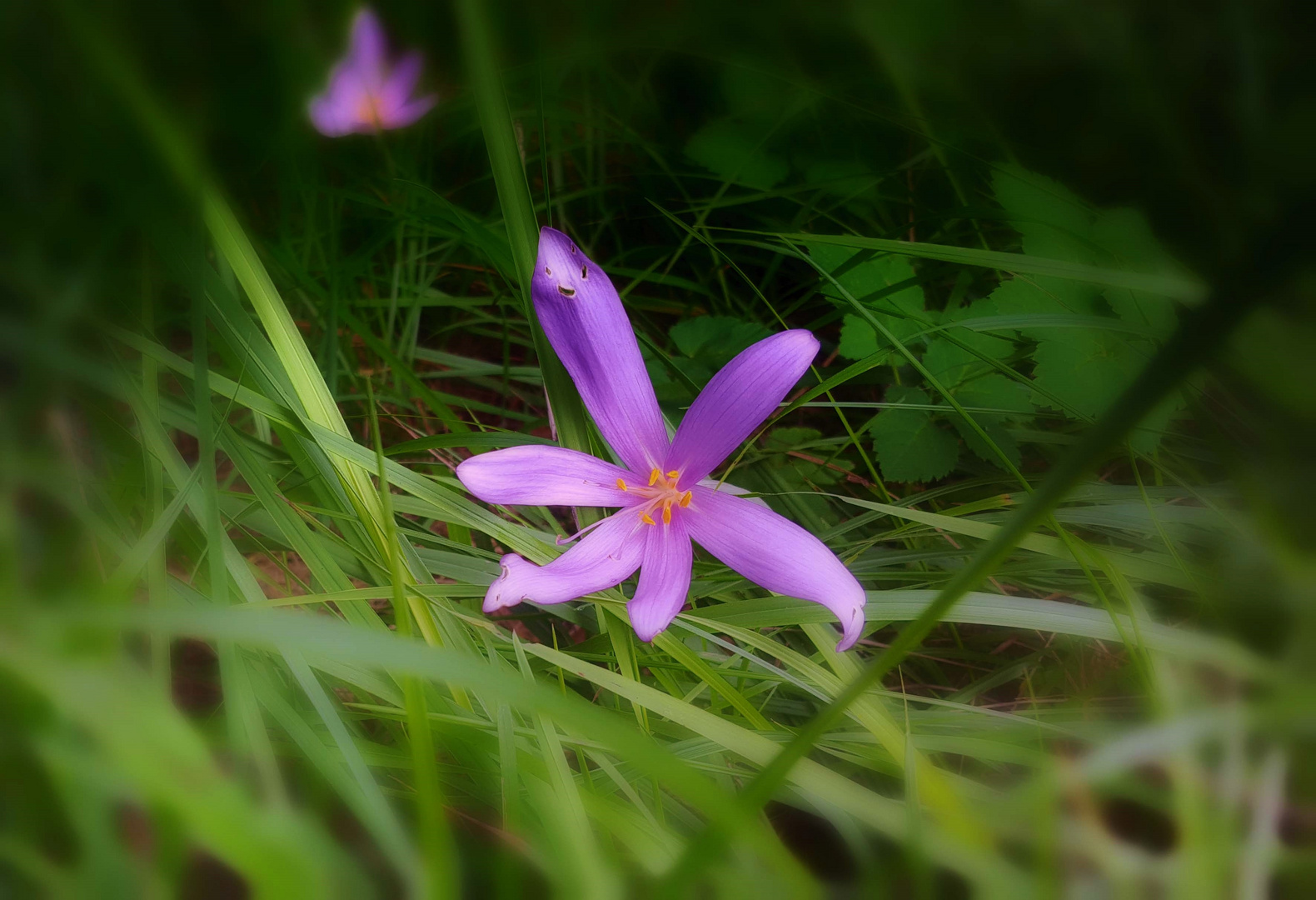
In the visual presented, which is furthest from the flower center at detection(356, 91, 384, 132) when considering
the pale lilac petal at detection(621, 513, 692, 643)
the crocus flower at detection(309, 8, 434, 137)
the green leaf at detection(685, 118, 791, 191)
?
the pale lilac petal at detection(621, 513, 692, 643)

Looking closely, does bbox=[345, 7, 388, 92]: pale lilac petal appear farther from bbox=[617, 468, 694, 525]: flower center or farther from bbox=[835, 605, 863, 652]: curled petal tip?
bbox=[835, 605, 863, 652]: curled petal tip

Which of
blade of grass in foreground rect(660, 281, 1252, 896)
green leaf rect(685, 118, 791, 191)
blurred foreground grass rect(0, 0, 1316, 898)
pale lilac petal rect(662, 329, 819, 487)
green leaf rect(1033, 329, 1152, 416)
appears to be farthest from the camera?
green leaf rect(685, 118, 791, 191)

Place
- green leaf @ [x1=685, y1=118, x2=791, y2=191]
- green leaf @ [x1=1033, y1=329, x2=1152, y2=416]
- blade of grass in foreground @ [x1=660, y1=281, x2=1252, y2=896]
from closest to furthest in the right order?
blade of grass in foreground @ [x1=660, y1=281, x2=1252, y2=896] → green leaf @ [x1=1033, y1=329, x2=1152, y2=416] → green leaf @ [x1=685, y1=118, x2=791, y2=191]

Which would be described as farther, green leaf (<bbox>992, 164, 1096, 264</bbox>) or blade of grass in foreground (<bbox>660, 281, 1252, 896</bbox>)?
green leaf (<bbox>992, 164, 1096, 264</bbox>)

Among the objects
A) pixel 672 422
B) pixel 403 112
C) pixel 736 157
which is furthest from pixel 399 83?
pixel 672 422

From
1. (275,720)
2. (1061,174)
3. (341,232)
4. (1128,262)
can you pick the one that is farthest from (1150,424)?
(341,232)

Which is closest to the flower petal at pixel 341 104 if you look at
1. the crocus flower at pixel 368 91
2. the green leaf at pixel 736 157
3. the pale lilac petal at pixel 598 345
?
the crocus flower at pixel 368 91
